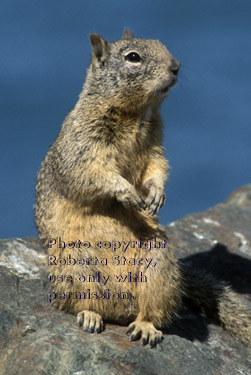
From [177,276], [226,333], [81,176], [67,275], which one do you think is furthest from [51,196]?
[226,333]

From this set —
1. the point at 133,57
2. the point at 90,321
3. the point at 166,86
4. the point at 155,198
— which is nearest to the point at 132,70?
the point at 133,57

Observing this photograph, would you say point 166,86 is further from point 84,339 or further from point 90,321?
point 84,339

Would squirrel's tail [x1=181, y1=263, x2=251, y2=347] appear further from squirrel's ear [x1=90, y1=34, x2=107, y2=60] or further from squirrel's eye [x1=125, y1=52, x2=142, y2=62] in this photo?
squirrel's ear [x1=90, y1=34, x2=107, y2=60]

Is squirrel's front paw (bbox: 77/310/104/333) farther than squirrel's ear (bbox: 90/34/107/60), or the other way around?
squirrel's ear (bbox: 90/34/107/60)

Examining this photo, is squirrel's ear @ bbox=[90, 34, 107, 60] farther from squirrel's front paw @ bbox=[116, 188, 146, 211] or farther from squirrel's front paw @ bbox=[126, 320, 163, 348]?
squirrel's front paw @ bbox=[126, 320, 163, 348]

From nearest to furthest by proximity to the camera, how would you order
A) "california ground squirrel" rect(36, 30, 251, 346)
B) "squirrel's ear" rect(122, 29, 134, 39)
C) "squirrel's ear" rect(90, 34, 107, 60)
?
"california ground squirrel" rect(36, 30, 251, 346) → "squirrel's ear" rect(90, 34, 107, 60) → "squirrel's ear" rect(122, 29, 134, 39)

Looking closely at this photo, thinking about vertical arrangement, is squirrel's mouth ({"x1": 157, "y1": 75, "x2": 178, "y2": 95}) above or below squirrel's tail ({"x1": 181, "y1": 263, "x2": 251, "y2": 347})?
above

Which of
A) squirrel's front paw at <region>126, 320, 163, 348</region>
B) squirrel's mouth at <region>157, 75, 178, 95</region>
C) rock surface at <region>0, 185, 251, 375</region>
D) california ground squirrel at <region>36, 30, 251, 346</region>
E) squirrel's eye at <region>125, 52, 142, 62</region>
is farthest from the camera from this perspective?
squirrel's eye at <region>125, 52, 142, 62</region>

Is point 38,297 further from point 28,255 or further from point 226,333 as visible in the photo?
point 226,333

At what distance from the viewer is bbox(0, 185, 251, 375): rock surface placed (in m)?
4.75

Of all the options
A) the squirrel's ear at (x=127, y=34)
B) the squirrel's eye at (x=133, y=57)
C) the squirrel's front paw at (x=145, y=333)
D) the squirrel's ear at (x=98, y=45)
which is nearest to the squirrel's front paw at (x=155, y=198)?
the squirrel's front paw at (x=145, y=333)

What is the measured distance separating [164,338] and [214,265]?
7.28ft

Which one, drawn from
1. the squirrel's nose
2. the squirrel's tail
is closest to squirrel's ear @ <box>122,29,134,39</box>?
the squirrel's nose

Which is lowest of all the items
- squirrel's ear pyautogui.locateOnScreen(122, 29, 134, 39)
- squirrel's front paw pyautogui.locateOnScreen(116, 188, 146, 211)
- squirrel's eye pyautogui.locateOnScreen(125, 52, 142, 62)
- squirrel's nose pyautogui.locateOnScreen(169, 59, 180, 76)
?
squirrel's front paw pyautogui.locateOnScreen(116, 188, 146, 211)
